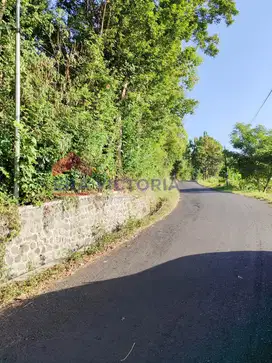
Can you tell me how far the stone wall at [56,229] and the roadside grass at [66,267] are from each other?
6.2 inches

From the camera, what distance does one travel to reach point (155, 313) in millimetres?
3381

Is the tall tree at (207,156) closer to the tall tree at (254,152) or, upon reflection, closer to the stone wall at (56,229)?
the tall tree at (254,152)

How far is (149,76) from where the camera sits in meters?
9.41

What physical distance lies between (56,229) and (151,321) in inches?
110

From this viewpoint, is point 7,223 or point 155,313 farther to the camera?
point 7,223

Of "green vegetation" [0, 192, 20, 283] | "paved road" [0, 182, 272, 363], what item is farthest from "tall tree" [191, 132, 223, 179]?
"green vegetation" [0, 192, 20, 283]

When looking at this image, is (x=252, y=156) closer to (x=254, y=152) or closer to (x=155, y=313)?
(x=254, y=152)

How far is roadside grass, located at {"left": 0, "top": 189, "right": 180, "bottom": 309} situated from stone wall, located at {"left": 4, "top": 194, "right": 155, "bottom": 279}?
0.52 ft

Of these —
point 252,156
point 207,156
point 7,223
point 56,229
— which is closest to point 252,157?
point 252,156

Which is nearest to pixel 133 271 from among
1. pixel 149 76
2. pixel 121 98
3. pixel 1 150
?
pixel 1 150

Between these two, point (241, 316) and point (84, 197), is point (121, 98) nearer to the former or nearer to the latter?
point (84, 197)

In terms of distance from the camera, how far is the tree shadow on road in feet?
8.61

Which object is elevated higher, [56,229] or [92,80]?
[92,80]

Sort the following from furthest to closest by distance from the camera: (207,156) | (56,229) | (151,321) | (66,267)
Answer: (207,156)
(56,229)
(66,267)
(151,321)
